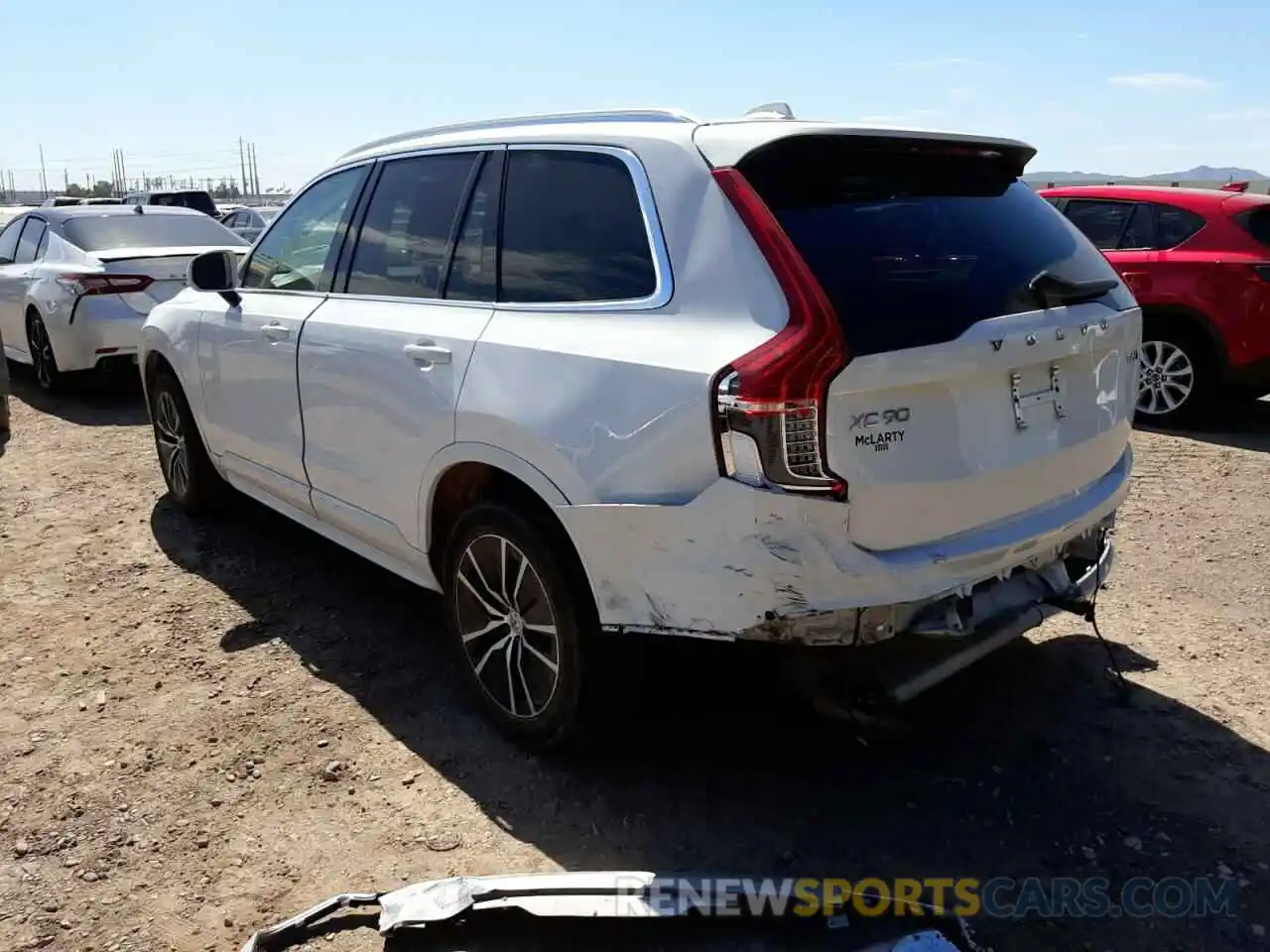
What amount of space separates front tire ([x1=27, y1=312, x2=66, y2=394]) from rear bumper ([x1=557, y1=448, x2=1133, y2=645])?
26.2ft

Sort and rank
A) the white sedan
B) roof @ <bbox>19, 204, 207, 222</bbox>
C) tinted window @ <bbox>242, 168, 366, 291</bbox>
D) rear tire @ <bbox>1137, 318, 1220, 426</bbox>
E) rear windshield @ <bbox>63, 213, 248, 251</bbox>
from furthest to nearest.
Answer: roof @ <bbox>19, 204, 207, 222</bbox>
rear windshield @ <bbox>63, 213, 248, 251</bbox>
the white sedan
rear tire @ <bbox>1137, 318, 1220, 426</bbox>
tinted window @ <bbox>242, 168, 366, 291</bbox>

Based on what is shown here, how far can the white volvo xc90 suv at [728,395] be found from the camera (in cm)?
249

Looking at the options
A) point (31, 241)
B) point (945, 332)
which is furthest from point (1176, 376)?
point (31, 241)

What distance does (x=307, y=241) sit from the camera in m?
4.41

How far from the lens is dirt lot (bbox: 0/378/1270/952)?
282 centimetres

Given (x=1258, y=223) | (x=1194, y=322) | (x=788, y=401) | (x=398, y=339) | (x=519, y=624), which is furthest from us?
(x=1194, y=322)

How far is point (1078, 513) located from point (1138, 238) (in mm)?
6134

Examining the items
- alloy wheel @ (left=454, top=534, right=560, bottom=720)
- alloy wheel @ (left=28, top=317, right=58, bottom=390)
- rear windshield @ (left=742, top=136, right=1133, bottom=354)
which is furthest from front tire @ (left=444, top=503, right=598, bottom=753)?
alloy wheel @ (left=28, top=317, right=58, bottom=390)

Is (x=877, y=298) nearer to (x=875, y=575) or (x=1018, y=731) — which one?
(x=875, y=575)

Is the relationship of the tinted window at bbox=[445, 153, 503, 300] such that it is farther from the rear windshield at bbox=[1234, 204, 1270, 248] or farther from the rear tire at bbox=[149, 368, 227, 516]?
the rear windshield at bbox=[1234, 204, 1270, 248]

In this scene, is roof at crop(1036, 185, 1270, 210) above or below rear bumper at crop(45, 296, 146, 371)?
above

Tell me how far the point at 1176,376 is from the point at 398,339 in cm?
649

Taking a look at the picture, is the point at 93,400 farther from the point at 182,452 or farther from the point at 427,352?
the point at 427,352

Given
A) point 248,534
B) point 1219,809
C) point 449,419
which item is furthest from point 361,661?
point 1219,809
